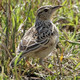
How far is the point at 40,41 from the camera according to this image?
4531 mm

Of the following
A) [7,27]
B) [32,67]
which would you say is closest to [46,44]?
[32,67]

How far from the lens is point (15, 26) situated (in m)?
5.06

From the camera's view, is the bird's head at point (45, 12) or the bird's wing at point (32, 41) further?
the bird's head at point (45, 12)

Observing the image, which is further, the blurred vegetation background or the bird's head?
the bird's head

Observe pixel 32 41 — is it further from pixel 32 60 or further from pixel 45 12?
pixel 45 12

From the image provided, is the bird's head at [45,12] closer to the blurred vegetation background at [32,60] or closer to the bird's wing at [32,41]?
the blurred vegetation background at [32,60]

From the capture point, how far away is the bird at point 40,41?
14.3ft

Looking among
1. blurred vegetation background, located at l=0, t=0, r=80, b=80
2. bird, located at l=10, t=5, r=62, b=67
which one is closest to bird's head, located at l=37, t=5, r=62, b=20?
bird, located at l=10, t=5, r=62, b=67

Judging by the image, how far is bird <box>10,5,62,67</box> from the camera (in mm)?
4352

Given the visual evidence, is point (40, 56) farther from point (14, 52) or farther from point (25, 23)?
point (25, 23)

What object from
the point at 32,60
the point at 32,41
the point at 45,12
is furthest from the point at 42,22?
the point at 32,41

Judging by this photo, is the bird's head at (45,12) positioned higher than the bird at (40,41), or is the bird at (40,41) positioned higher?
the bird's head at (45,12)

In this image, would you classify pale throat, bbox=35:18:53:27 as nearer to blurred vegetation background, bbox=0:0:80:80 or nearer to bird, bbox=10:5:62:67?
bird, bbox=10:5:62:67

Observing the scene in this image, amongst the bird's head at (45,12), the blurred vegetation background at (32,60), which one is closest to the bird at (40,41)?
the bird's head at (45,12)
